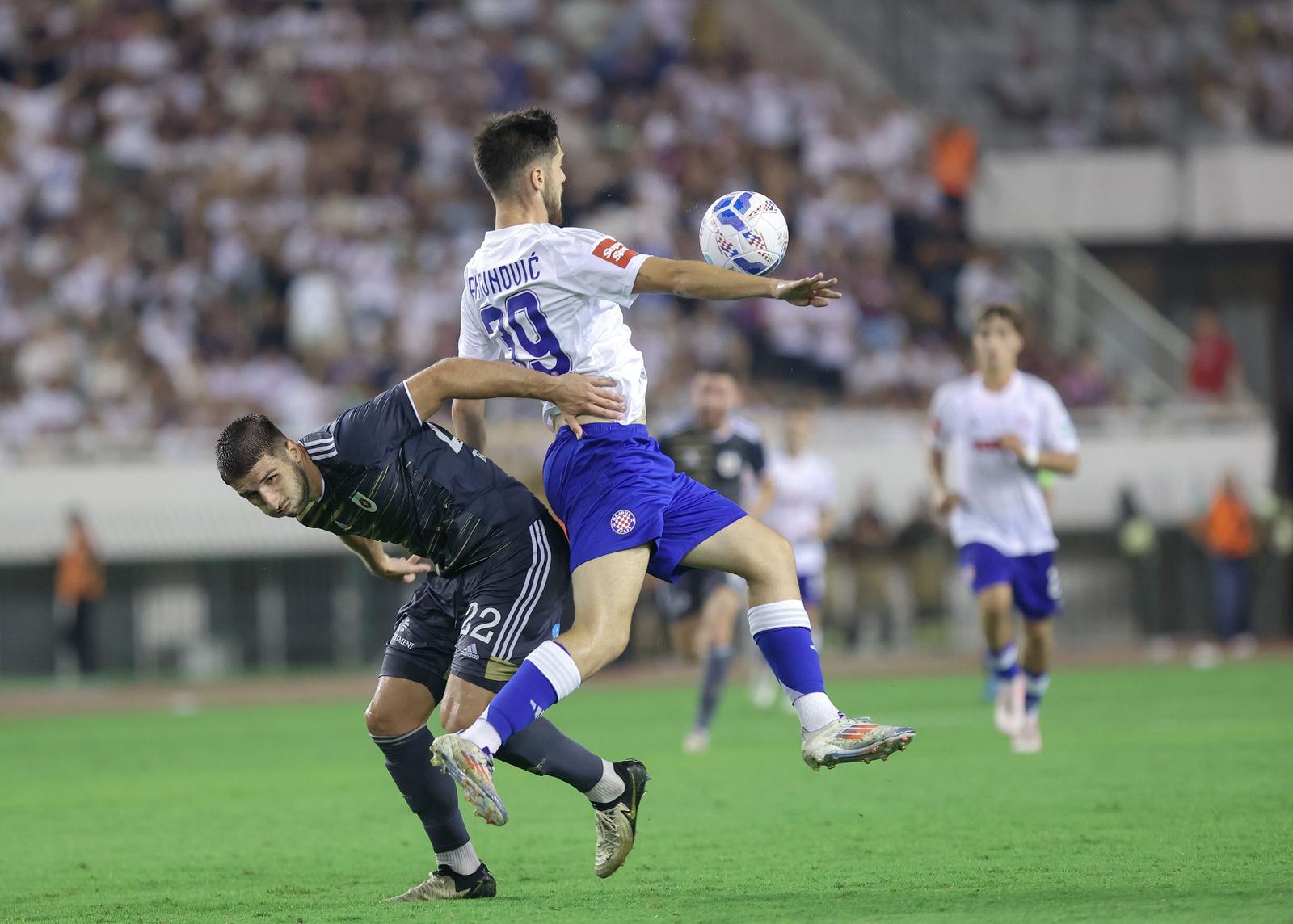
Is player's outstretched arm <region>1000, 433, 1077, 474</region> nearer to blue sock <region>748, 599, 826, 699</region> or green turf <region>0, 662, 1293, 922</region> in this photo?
green turf <region>0, 662, 1293, 922</region>

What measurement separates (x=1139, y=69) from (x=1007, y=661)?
19.1 metres

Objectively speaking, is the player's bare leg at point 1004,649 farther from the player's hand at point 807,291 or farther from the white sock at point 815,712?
the player's hand at point 807,291

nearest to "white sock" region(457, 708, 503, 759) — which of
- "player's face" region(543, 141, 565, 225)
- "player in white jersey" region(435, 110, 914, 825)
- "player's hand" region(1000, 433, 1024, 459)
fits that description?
"player in white jersey" region(435, 110, 914, 825)

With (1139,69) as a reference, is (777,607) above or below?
below

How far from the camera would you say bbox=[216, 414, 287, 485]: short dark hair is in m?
5.90

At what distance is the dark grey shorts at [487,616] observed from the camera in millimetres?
6184

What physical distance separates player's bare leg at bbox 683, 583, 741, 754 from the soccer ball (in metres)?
6.08

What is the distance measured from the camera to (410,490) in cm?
624

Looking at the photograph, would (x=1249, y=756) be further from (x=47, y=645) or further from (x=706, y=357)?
(x=47, y=645)

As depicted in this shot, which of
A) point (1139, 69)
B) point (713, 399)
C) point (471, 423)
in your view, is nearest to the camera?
point (471, 423)

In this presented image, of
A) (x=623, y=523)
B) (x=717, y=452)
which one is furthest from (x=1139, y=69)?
(x=623, y=523)

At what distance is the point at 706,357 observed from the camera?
22.8m

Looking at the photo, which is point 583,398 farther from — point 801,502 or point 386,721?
point 801,502

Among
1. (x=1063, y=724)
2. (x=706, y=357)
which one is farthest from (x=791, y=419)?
(x=706, y=357)
